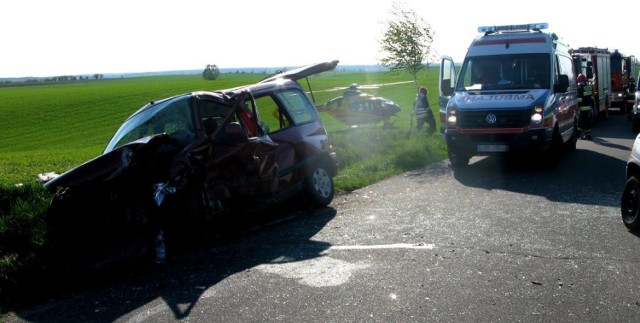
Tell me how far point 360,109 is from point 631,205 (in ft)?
66.3

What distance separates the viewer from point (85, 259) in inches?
255

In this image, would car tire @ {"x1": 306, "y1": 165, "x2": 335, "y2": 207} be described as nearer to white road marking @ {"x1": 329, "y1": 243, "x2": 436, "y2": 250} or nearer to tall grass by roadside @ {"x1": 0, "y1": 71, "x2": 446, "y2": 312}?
tall grass by roadside @ {"x1": 0, "y1": 71, "x2": 446, "y2": 312}

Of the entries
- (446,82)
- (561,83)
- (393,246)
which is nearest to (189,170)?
(393,246)

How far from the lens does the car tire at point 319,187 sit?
9672 millimetres

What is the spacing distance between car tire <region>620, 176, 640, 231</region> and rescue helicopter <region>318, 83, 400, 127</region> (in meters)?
19.3

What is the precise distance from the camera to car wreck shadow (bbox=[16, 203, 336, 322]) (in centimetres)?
559

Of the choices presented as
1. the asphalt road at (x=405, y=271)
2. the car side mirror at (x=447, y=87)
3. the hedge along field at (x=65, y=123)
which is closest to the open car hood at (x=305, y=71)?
the asphalt road at (x=405, y=271)

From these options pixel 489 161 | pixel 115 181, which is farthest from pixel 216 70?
pixel 115 181

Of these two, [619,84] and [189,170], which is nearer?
[189,170]

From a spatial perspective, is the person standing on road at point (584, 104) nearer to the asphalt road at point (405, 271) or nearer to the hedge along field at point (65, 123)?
the hedge along field at point (65, 123)

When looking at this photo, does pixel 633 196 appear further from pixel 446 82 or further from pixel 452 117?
pixel 446 82

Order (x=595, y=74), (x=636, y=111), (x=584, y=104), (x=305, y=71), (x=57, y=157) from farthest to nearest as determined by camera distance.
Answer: (x=595, y=74)
(x=57, y=157)
(x=584, y=104)
(x=636, y=111)
(x=305, y=71)

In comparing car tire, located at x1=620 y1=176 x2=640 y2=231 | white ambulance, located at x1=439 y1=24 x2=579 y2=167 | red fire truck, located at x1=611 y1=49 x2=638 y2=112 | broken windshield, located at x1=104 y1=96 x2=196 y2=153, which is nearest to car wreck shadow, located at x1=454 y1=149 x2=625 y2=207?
white ambulance, located at x1=439 y1=24 x2=579 y2=167

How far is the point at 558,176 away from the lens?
40.6ft
